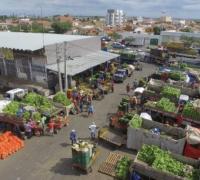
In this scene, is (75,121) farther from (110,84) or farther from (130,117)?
(110,84)

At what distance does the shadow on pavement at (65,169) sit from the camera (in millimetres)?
14914

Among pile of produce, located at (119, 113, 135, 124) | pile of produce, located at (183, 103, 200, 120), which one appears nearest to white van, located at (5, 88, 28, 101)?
pile of produce, located at (119, 113, 135, 124)

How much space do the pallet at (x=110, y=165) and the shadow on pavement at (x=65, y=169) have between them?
133cm

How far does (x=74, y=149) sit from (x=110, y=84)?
15.9 m

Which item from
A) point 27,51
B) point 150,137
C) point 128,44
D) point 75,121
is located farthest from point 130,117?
point 128,44

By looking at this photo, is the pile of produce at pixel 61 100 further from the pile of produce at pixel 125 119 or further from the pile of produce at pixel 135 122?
the pile of produce at pixel 135 122

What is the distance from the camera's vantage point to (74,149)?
14.5m

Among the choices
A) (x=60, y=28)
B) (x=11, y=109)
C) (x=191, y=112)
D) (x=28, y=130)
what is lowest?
(x=28, y=130)

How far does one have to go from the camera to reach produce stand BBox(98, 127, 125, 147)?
17469 millimetres

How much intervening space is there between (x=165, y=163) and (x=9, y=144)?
10.7 meters

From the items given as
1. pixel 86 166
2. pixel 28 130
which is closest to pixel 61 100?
pixel 28 130

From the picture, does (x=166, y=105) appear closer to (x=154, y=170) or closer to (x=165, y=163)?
(x=165, y=163)

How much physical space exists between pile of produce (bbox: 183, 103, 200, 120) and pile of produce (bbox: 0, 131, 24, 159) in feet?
42.2

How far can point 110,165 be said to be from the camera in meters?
15.3
